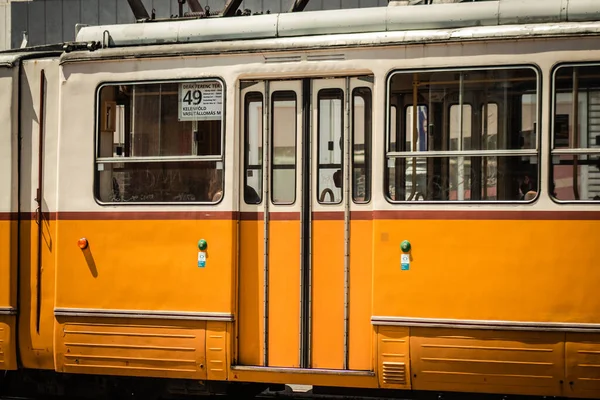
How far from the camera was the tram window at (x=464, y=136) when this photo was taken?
653 cm

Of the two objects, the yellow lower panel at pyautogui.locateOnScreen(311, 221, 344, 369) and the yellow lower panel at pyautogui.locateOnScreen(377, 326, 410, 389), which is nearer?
the yellow lower panel at pyautogui.locateOnScreen(377, 326, 410, 389)

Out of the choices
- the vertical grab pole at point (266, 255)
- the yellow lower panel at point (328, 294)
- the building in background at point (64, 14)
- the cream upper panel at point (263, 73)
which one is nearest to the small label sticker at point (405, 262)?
the cream upper panel at point (263, 73)

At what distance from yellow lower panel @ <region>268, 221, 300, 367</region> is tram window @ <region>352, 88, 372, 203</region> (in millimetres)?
586

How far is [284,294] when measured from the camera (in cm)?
704

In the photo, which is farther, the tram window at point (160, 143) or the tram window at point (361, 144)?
the tram window at point (160, 143)

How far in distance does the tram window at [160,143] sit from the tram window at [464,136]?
5.05 ft

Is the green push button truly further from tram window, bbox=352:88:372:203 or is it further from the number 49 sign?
the number 49 sign

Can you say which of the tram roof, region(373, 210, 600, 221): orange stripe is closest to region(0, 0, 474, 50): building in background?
the tram roof

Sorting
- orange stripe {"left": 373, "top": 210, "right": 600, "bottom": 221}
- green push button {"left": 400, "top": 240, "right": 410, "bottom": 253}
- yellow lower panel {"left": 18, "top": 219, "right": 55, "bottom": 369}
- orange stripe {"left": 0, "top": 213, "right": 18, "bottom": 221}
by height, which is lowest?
yellow lower panel {"left": 18, "top": 219, "right": 55, "bottom": 369}

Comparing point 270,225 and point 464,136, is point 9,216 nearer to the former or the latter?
point 270,225

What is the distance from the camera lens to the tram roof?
6.65m

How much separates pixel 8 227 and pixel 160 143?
5.48 feet

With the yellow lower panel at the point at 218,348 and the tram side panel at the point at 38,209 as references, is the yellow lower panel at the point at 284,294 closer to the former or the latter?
the yellow lower panel at the point at 218,348

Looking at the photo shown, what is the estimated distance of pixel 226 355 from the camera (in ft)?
23.3
